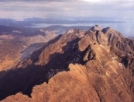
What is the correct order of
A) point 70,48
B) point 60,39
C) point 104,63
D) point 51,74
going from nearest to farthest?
1. point 51,74
2. point 104,63
3. point 70,48
4. point 60,39

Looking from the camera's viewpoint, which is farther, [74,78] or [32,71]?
[32,71]

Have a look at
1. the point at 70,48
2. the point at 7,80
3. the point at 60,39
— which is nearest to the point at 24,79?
the point at 7,80

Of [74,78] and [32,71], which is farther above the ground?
[74,78]

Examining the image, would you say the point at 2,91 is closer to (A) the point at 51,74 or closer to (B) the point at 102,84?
(A) the point at 51,74

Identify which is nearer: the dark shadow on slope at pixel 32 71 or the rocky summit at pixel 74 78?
the rocky summit at pixel 74 78

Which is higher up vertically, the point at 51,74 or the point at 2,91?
the point at 51,74

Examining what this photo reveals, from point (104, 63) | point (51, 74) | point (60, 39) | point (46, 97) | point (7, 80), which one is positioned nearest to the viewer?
point (46, 97)

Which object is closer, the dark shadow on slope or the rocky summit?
the rocky summit

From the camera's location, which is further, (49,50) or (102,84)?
(49,50)
